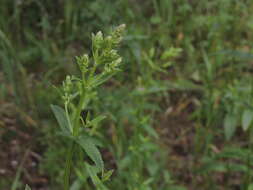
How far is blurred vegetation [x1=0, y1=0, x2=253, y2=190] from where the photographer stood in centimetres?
232

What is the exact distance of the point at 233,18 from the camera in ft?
10.9

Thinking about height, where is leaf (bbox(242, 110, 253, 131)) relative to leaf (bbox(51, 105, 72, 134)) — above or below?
below

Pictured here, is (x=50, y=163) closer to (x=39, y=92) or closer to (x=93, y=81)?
(x=39, y=92)

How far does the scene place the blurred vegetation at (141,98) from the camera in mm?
2318

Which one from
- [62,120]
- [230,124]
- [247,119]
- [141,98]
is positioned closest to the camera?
[62,120]

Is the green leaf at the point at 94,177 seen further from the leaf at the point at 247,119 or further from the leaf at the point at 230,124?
the leaf at the point at 230,124

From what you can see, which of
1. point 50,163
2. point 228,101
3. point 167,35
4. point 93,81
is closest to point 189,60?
point 167,35

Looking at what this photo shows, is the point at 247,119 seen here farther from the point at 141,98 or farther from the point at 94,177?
the point at 94,177

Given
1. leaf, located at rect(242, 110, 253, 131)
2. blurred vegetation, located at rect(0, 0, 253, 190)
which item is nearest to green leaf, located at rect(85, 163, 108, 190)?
blurred vegetation, located at rect(0, 0, 253, 190)

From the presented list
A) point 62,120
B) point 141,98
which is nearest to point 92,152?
point 62,120

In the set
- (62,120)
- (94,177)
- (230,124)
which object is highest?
(62,120)

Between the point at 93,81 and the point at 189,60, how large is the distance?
7.45ft

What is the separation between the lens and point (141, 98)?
7.50 ft

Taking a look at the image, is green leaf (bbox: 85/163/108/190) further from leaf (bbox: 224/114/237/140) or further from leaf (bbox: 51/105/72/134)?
leaf (bbox: 224/114/237/140)
